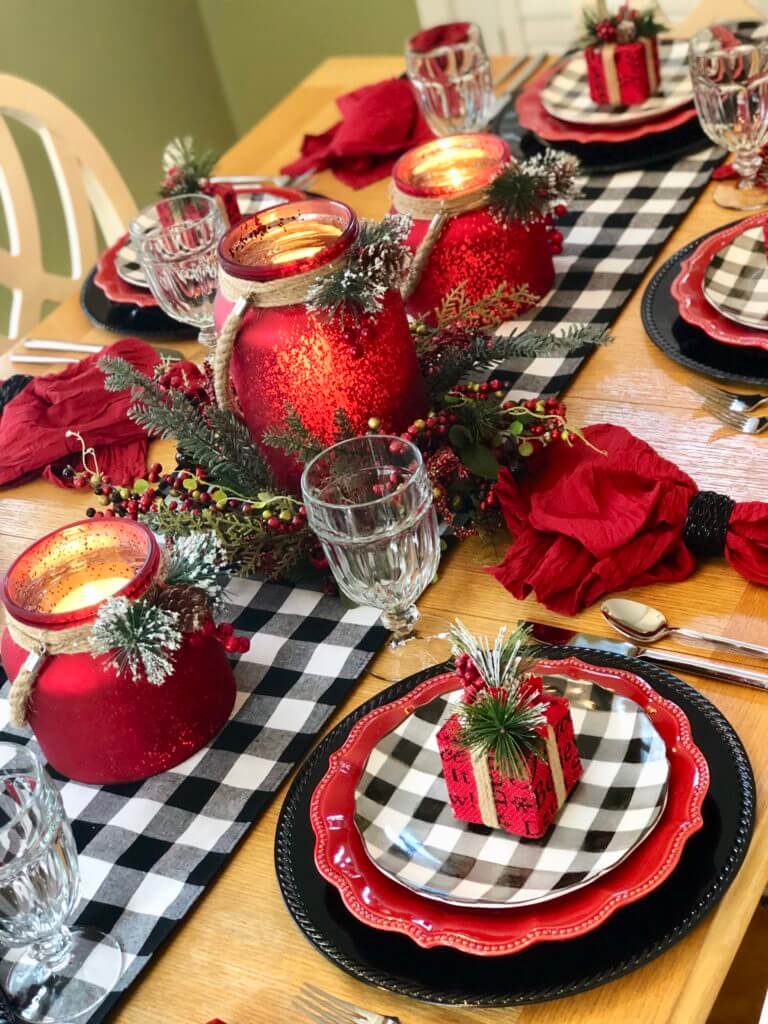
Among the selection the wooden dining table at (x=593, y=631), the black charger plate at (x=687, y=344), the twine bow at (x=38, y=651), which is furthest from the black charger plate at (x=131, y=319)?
the twine bow at (x=38, y=651)

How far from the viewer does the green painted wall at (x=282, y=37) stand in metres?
3.19

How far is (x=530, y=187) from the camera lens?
1.15 meters

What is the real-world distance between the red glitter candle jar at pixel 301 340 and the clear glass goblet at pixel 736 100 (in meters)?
0.51

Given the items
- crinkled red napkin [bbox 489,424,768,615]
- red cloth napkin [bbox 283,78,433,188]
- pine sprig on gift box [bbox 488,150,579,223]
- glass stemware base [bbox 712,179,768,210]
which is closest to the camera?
crinkled red napkin [bbox 489,424,768,615]

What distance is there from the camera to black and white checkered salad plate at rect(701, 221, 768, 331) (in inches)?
42.8

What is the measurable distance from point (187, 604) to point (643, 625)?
0.31m

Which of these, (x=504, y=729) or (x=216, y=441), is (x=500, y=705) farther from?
(x=216, y=441)

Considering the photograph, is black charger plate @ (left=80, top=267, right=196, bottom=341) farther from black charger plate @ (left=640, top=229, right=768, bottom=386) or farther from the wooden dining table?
black charger plate @ (left=640, top=229, right=768, bottom=386)

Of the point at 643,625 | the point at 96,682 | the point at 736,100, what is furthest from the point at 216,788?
the point at 736,100

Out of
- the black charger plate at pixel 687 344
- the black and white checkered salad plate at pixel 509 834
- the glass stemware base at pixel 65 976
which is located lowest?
the glass stemware base at pixel 65 976

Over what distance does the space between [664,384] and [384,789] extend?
20.1 inches

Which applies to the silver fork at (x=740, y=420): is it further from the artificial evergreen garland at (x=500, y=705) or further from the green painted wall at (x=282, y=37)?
the green painted wall at (x=282, y=37)

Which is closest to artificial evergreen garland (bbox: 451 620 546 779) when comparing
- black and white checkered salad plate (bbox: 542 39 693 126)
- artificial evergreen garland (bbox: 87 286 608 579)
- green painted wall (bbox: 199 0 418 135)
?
artificial evergreen garland (bbox: 87 286 608 579)

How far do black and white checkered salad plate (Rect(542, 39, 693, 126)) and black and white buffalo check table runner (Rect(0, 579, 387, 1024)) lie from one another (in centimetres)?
82
